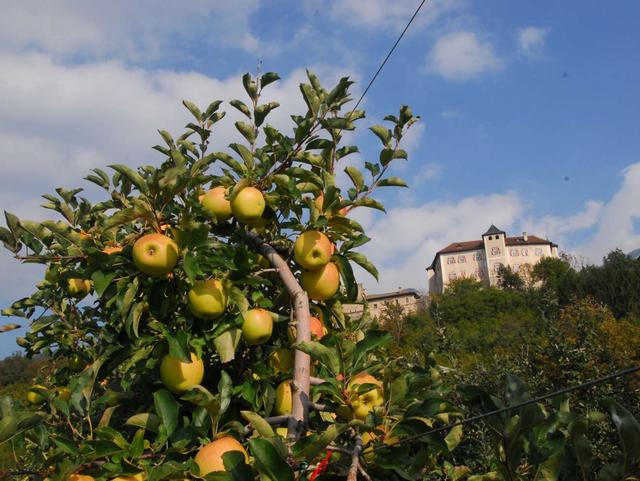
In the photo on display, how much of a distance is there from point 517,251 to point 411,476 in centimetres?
6825

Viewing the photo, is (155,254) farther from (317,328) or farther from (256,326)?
(317,328)

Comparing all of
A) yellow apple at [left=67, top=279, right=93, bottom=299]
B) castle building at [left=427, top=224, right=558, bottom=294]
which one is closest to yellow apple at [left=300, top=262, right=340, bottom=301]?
yellow apple at [left=67, top=279, right=93, bottom=299]

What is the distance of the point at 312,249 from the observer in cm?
193

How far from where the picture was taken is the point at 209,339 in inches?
73.7

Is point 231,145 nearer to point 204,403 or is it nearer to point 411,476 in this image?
point 204,403

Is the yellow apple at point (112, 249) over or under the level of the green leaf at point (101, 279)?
over

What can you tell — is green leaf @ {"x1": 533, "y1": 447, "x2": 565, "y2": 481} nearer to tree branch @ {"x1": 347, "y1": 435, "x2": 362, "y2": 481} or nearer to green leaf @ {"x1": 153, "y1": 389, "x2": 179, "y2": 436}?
tree branch @ {"x1": 347, "y1": 435, "x2": 362, "y2": 481}

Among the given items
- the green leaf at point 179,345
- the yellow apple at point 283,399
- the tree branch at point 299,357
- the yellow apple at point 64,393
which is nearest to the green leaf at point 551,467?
the tree branch at point 299,357

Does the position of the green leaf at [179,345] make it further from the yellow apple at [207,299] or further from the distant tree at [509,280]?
the distant tree at [509,280]

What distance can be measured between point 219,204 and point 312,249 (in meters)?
0.43

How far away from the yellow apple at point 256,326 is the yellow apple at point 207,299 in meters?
0.10

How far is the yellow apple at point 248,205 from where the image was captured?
1974 mm

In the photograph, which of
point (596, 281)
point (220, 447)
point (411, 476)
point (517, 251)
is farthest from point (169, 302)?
point (517, 251)

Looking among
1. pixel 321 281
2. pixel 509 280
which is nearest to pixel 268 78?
pixel 321 281
